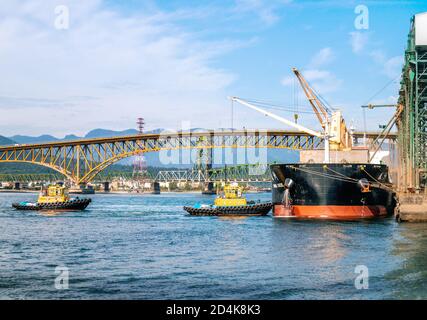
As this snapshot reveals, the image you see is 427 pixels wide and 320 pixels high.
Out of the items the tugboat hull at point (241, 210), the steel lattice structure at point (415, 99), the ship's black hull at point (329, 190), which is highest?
the steel lattice structure at point (415, 99)

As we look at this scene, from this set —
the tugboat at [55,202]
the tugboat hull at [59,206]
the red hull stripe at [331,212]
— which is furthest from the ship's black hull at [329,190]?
the tugboat at [55,202]

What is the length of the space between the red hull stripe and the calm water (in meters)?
6.56

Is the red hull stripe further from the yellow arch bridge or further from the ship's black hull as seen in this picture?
the yellow arch bridge

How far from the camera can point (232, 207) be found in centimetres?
7250

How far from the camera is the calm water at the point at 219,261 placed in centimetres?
2608

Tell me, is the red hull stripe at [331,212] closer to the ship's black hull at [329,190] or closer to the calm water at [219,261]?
the ship's black hull at [329,190]

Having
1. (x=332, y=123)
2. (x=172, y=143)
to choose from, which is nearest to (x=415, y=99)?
(x=332, y=123)

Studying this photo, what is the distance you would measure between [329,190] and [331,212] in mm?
2171

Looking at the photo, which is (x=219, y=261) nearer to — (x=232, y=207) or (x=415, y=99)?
(x=232, y=207)

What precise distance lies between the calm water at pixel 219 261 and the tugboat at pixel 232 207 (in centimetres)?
1633

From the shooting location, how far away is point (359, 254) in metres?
36.8

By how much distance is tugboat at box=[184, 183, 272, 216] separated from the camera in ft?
238
